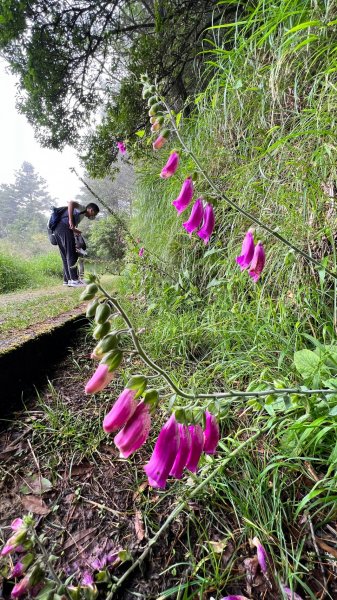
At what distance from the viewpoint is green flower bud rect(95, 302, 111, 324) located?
20.6 inches

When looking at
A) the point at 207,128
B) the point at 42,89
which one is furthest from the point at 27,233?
the point at 207,128

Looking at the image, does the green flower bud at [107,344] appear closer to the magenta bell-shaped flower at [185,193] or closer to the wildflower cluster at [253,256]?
the wildflower cluster at [253,256]

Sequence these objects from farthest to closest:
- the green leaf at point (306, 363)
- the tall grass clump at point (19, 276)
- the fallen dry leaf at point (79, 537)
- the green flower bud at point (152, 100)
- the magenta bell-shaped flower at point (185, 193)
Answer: the tall grass clump at point (19, 276) < the magenta bell-shaped flower at point (185, 193) < the green flower bud at point (152, 100) < the green leaf at point (306, 363) < the fallen dry leaf at point (79, 537)

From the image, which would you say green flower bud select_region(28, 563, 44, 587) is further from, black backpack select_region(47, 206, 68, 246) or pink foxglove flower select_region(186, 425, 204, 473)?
black backpack select_region(47, 206, 68, 246)

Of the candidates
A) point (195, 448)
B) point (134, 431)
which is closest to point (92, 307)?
point (134, 431)

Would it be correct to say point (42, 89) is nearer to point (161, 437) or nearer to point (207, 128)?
point (207, 128)

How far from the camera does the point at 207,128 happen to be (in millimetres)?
2051

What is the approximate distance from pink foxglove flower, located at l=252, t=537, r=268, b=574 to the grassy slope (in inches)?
0.9

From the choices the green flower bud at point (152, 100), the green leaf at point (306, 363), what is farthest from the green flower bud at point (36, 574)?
the green flower bud at point (152, 100)

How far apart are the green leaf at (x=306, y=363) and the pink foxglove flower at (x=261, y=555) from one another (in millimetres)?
460

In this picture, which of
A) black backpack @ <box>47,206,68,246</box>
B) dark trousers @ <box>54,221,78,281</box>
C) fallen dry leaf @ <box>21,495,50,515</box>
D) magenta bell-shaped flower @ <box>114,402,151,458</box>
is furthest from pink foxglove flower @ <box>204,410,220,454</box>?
black backpack @ <box>47,206,68,246</box>

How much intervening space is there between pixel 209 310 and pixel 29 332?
997mm

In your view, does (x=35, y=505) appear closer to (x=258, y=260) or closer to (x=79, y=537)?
(x=79, y=537)

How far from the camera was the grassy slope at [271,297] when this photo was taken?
0.73 metres
